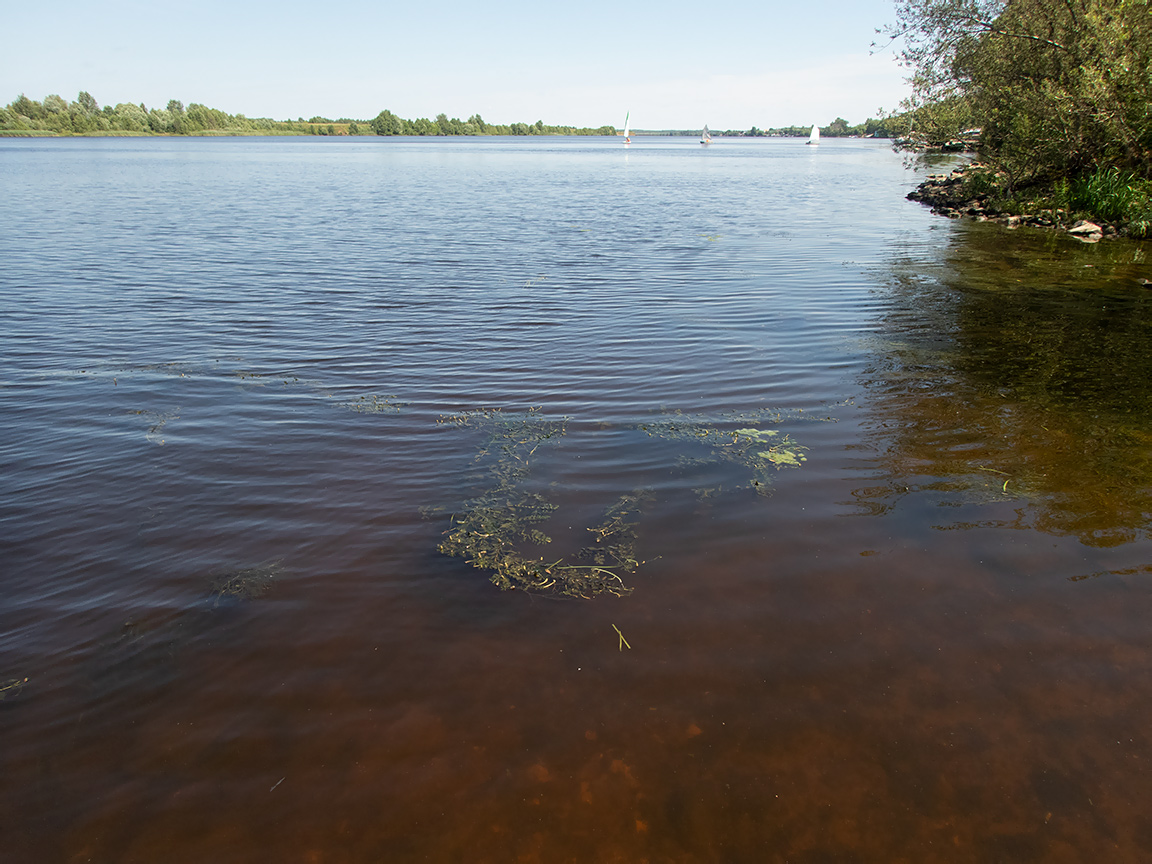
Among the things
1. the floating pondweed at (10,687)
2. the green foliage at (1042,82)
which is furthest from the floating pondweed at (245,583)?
the green foliage at (1042,82)

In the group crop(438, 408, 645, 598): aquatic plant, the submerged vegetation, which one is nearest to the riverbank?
the submerged vegetation

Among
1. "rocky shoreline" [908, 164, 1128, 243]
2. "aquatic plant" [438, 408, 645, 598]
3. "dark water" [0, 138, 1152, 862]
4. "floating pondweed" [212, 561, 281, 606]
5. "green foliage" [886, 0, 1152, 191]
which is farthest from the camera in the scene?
"rocky shoreline" [908, 164, 1128, 243]

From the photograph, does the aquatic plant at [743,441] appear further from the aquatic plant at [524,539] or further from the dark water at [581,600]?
the aquatic plant at [524,539]

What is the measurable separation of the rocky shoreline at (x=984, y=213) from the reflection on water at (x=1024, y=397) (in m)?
7.33

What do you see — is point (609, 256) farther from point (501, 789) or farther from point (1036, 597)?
point (501, 789)

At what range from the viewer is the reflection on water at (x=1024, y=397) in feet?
22.0

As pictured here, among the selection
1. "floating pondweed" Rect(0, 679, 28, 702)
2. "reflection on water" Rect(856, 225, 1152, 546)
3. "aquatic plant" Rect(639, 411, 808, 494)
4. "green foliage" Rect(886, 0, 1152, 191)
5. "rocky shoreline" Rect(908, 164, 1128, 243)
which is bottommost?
"floating pondweed" Rect(0, 679, 28, 702)

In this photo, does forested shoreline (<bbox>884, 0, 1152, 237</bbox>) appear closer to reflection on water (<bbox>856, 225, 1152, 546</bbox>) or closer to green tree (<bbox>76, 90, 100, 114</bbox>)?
reflection on water (<bbox>856, 225, 1152, 546</bbox>)

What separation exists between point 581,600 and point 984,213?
32250 millimetres

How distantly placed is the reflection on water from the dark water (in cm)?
8

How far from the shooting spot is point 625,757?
4.05m

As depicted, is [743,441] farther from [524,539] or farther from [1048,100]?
[1048,100]

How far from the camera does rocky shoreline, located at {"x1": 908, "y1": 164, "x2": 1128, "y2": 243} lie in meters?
23.0

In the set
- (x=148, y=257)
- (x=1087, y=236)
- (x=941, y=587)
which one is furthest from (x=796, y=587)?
(x=1087, y=236)
